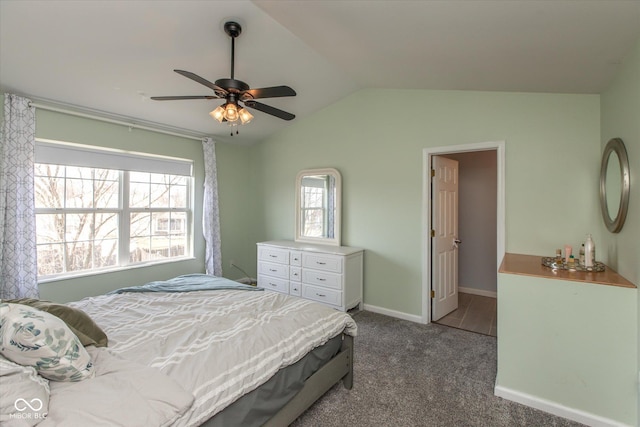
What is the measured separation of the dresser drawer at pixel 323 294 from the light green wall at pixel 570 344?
1772 millimetres

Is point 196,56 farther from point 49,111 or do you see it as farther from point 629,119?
point 629,119

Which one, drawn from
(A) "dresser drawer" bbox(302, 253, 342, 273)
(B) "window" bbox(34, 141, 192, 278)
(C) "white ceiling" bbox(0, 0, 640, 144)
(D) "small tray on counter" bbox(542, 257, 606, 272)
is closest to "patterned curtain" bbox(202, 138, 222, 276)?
(B) "window" bbox(34, 141, 192, 278)

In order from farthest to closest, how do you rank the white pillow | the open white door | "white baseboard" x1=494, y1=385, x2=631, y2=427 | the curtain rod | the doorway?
the doorway, the open white door, the curtain rod, "white baseboard" x1=494, y1=385, x2=631, y2=427, the white pillow

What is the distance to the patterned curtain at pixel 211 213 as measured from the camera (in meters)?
4.39

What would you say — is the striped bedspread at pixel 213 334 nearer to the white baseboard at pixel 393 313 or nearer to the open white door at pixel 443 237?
the white baseboard at pixel 393 313

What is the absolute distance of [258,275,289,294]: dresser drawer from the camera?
401 cm

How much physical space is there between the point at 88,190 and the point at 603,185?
194 inches

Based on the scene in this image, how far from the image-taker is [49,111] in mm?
3039

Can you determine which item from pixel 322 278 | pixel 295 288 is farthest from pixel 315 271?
pixel 295 288

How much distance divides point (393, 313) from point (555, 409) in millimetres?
1807

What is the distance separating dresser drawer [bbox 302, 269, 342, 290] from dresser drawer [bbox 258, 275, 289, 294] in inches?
13.1

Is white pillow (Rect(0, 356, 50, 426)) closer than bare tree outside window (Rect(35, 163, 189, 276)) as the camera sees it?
Yes

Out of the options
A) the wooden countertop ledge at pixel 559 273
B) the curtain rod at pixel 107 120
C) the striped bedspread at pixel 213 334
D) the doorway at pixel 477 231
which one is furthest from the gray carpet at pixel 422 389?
the curtain rod at pixel 107 120

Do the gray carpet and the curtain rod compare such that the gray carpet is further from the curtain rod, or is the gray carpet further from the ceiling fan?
the curtain rod
